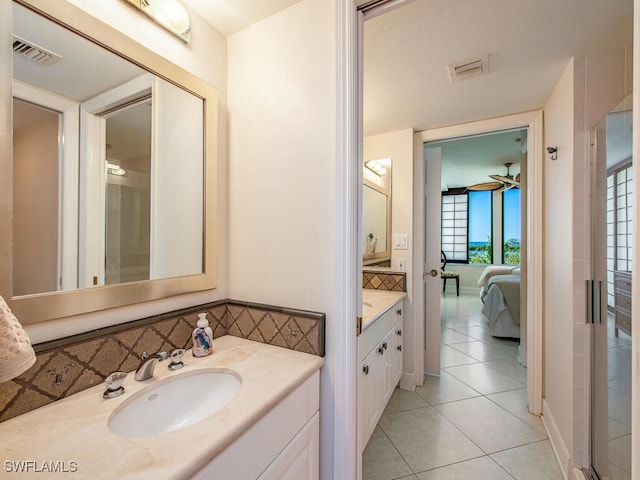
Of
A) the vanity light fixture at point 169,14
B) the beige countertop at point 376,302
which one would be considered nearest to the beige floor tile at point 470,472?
the beige countertop at point 376,302

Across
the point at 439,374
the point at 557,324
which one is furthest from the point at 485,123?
the point at 439,374

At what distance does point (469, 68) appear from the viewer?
155 centimetres

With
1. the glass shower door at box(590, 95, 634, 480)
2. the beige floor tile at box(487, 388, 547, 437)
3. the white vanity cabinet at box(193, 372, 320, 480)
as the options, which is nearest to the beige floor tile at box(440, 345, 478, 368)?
the beige floor tile at box(487, 388, 547, 437)

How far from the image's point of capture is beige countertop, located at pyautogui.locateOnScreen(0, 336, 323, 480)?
0.54 meters

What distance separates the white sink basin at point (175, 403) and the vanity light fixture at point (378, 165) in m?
2.16

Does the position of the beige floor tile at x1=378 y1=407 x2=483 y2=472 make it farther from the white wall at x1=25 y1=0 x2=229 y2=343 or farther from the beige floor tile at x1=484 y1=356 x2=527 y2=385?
the white wall at x1=25 y1=0 x2=229 y2=343

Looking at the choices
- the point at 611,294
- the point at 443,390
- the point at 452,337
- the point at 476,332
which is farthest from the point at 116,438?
the point at 476,332

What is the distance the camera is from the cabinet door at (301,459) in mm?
812

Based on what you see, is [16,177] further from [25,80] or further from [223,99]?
[223,99]

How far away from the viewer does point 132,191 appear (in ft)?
3.28

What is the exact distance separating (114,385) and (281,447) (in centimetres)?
52

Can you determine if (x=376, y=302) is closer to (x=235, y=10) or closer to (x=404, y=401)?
(x=404, y=401)

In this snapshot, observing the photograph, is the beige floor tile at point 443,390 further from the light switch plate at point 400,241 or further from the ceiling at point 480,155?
the ceiling at point 480,155

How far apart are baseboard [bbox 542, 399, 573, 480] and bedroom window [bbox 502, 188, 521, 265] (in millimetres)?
5143
